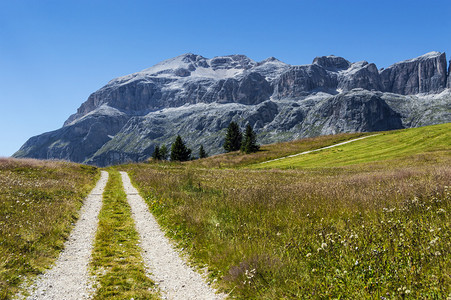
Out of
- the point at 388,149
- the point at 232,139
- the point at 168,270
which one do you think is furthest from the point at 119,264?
the point at 232,139

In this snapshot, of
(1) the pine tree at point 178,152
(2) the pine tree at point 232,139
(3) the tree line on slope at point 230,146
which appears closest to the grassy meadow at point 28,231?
(3) the tree line on slope at point 230,146

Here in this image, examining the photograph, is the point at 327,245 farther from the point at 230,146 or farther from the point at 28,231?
the point at 230,146

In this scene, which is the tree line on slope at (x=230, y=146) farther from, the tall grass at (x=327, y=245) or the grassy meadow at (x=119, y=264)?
the tall grass at (x=327, y=245)

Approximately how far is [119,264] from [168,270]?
4.91ft

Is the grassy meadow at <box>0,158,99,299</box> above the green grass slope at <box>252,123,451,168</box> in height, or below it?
above

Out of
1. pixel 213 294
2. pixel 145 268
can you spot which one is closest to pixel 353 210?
pixel 213 294

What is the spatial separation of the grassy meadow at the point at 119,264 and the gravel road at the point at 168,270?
262 mm

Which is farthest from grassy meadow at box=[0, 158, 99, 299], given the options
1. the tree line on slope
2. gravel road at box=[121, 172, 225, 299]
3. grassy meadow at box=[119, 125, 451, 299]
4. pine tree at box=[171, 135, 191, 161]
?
pine tree at box=[171, 135, 191, 161]

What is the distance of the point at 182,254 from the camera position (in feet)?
26.7

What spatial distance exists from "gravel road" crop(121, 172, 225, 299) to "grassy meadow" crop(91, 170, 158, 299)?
10.3 inches

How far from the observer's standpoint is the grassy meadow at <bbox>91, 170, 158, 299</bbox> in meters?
5.80

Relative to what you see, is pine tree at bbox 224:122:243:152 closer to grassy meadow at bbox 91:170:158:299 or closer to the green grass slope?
the green grass slope

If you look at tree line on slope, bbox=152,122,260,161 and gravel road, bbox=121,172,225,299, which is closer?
gravel road, bbox=121,172,225,299

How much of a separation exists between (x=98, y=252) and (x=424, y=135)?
184ft
